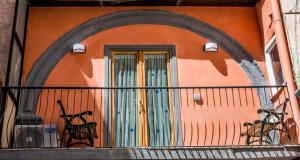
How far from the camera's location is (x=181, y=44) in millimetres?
9930

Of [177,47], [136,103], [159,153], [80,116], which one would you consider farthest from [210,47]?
[80,116]

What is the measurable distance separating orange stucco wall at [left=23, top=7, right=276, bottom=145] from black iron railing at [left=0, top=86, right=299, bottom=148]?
44mm

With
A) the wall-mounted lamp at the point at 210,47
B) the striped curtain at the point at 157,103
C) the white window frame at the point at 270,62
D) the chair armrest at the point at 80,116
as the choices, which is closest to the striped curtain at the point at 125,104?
the striped curtain at the point at 157,103

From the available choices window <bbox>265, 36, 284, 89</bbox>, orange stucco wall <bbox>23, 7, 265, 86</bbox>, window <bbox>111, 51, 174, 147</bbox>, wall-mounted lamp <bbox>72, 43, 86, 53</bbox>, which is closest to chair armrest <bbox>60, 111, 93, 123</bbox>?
window <bbox>111, 51, 174, 147</bbox>

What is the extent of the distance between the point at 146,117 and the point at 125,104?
1.63 ft

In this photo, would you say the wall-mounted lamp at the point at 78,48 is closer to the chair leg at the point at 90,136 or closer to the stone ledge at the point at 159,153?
the chair leg at the point at 90,136

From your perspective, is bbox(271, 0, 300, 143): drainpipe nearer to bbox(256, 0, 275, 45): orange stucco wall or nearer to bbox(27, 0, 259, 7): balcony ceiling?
bbox(256, 0, 275, 45): orange stucco wall

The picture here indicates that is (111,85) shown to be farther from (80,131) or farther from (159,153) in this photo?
(159,153)

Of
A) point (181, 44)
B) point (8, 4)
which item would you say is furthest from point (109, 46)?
point (8, 4)

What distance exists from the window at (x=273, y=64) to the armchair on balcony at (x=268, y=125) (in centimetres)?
53

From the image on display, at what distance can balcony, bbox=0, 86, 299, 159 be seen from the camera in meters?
8.55

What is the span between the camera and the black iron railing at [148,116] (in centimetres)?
864

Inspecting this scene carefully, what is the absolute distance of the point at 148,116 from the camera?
30.2 ft

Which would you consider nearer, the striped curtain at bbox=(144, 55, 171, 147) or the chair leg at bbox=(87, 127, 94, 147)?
the chair leg at bbox=(87, 127, 94, 147)
